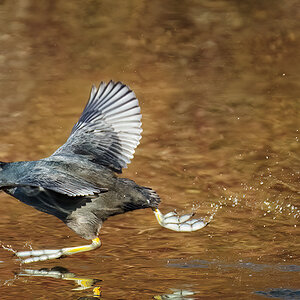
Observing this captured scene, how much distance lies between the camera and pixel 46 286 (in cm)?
519

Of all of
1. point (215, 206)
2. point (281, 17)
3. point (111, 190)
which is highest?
point (281, 17)

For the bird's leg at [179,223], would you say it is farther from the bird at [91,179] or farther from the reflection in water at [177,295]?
the reflection in water at [177,295]

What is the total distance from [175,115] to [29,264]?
6.88 m

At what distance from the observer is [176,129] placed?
11.9 m

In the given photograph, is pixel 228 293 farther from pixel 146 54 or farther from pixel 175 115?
pixel 146 54

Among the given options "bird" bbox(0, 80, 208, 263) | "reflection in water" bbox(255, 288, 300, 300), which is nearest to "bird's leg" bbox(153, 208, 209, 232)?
"bird" bbox(0, 80, 208, 263)

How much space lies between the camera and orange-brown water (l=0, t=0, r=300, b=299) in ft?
18.7

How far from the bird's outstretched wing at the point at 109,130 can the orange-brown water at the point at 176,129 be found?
36.2 inches

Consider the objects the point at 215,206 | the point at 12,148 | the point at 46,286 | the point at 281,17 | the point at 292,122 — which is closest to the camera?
→ the point at 46,286

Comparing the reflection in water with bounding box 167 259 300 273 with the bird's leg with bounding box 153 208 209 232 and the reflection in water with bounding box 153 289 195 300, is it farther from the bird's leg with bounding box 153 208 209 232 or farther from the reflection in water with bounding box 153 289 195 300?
the reflection in water with bounding box 153 289 195 300

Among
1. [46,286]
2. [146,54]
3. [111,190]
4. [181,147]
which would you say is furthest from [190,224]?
[146,54]

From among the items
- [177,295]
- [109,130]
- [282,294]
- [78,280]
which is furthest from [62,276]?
[282,294]

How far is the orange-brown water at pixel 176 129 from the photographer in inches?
224

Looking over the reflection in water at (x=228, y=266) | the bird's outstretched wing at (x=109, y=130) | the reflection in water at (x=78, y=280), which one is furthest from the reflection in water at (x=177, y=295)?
the bird's outstretched wing at (x=109, y=130)
